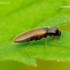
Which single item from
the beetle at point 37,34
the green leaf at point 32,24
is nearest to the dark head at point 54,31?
the beetle at point 37,34

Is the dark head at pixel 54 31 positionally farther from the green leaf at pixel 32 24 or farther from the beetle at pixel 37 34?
the green leaf at pixel 32 24

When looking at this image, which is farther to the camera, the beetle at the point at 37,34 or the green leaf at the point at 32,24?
the beetle at the point at 37,34

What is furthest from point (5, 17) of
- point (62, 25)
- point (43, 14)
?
point (62, 25)

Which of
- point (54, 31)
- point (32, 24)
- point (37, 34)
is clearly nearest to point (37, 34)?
point (37, 34)

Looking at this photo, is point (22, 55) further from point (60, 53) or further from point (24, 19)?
point (24, 19)

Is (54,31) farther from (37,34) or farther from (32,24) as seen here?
(32,24)
